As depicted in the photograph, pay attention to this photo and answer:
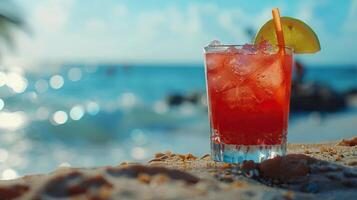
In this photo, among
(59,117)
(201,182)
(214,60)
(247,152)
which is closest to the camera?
(201,182)

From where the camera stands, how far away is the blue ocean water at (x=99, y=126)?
1241cm

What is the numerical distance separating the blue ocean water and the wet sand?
322 inches

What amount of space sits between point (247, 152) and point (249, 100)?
8.7 inches

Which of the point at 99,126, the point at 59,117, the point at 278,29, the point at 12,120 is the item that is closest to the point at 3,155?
the point at 99,126

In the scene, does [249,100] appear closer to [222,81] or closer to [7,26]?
[222,81]

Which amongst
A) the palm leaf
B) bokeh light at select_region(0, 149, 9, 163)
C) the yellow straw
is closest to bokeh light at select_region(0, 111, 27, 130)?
bokeh light at select_region(0, 149, 9, 163)

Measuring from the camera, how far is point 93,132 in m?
16.8

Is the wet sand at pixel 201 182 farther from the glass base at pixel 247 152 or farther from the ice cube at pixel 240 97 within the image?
the ice cube at pixel 240 97

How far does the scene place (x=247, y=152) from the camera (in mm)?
2609

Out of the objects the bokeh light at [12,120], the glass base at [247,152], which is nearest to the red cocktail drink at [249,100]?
the glass base at [247,152]

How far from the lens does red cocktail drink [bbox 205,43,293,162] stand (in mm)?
2631

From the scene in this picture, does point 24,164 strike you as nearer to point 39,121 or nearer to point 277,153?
point 39,121

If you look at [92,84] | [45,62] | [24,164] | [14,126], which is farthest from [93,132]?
[45,62]

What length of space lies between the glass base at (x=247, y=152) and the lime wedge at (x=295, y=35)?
44cm
